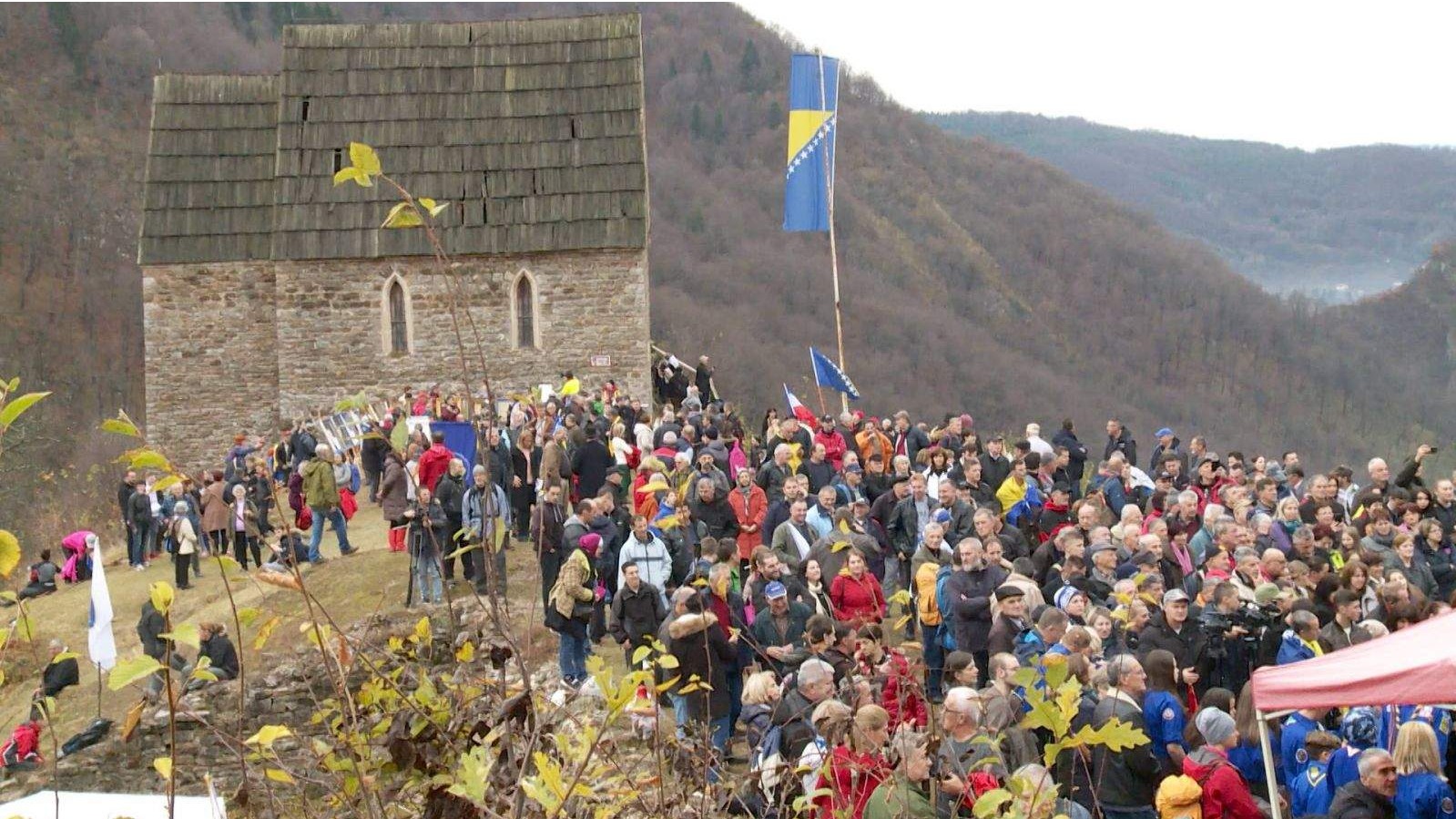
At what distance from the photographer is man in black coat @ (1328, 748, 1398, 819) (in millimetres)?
7047

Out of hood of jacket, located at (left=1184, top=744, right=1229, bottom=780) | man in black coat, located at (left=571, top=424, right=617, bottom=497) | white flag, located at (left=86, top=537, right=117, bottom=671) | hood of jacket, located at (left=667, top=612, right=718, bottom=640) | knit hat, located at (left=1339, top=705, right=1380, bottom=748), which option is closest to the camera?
hood of jacket, located at (left=1184, top=744, right=1229, bottom=780)

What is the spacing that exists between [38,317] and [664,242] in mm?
34402

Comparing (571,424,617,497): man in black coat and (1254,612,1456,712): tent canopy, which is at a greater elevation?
(1254,612,1456,712): tent canopy

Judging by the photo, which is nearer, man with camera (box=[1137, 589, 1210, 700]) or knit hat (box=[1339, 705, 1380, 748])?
knit hat (box=[1339, 705, 1380, 748])

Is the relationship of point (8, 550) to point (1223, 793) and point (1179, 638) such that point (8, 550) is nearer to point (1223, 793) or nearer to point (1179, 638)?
point (1223, 793)

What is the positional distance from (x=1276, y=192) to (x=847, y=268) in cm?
5974

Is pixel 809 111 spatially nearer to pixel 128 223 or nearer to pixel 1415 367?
pixel 128 223

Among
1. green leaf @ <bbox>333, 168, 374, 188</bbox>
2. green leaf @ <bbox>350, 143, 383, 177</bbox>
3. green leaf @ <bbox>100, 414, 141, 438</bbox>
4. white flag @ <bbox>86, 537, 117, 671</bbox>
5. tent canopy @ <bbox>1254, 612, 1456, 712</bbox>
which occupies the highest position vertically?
green leaf @ <bbox>350, 143, 383, 177</bbox>

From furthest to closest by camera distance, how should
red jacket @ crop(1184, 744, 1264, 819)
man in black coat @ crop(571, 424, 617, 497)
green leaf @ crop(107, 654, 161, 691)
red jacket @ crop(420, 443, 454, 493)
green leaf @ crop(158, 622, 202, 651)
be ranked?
man in black coat @ crop(571, 424, 617, 497), red jacket @ crop(420, 443, 454, 493), red jacket @ crop(1184, 744, 1264, 819), green leaf @ crop(158, 622, 202, 651), green leaf @ crop(107, 654, 161, 691)

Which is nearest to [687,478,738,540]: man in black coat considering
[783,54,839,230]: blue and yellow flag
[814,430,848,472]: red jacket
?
[814,430,848,472]: red jacket

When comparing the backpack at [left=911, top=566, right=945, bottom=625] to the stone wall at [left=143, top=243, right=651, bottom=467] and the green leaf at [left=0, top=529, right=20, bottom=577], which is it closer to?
the green leaf at [left=0, top=529, right=20, bottom=577]

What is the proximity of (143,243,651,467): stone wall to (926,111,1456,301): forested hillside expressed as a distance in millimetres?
96346

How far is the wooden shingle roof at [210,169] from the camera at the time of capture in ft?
95.1

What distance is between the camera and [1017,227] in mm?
104438
